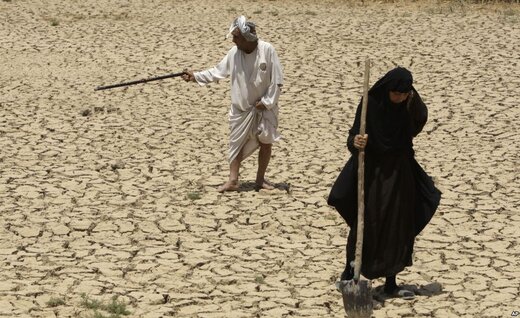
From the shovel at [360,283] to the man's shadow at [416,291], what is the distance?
339mm

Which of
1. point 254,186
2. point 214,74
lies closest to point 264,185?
point 254,186

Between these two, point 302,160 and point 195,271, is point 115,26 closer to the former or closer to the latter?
A: point 302,160

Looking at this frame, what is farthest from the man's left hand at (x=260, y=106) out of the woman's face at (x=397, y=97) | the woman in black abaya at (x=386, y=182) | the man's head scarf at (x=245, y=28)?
the woman's face at (x=397, y=97)

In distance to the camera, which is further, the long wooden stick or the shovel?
the long wooden stick

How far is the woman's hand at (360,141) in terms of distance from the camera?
6.92 meters

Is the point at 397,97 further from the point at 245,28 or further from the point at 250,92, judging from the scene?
the point at 250,92

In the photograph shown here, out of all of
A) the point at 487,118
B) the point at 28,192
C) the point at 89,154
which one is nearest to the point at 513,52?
the point at 487,118

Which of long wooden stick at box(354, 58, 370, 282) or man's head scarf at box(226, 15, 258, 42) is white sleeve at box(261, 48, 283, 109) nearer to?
man's head scarf at box(226, 15, 258, 42)

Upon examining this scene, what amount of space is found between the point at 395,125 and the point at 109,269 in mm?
2136

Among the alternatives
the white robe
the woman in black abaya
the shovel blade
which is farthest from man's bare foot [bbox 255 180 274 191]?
the shovel blade

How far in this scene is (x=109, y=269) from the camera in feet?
25.4

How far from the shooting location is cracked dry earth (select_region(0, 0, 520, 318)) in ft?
24.5

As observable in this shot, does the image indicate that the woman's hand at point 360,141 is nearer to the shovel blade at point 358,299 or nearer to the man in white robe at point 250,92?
the shovel blade at point 358,299

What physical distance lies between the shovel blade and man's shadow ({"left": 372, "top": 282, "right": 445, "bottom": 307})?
1.32 ft
